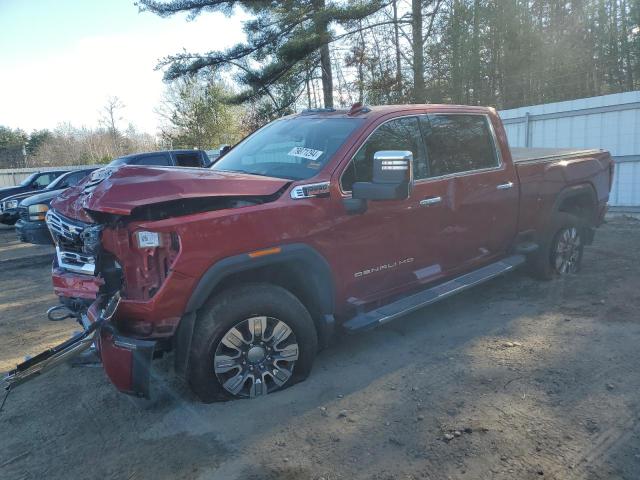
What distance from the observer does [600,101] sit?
31.4 ft

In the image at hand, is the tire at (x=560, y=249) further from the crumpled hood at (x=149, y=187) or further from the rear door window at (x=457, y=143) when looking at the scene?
the crumpled hood at (x=149, y=187)

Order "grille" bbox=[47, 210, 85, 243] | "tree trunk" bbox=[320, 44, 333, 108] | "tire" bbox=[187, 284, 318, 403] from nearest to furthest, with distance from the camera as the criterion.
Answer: "tire" bbox=[187, 284, 318, 403], "grille" bbox=[47, 210, 85, 243], "tree trunk" bbox=[320, 44, 333, 108]

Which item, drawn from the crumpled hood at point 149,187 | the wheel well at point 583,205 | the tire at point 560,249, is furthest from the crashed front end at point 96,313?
the wheel well at point 583,205

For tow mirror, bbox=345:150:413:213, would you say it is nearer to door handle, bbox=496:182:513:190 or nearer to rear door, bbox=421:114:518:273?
rear door, bbox=421:114:518:273

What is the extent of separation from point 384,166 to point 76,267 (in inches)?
86.1

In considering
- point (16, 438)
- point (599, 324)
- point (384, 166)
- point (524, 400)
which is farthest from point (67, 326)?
point (599, 324)

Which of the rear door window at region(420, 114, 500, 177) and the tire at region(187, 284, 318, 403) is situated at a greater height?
the rear door window at region(420, 114, 500, 177)

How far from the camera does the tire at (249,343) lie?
3.17 metres

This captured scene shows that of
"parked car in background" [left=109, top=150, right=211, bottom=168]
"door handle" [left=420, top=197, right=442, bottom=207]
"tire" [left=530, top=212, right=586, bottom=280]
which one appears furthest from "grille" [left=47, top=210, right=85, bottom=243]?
"parked car in background" [left=109, top=150, right=211, bottom=168]

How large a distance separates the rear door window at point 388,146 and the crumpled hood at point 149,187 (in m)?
0.58

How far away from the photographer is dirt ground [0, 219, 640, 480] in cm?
271

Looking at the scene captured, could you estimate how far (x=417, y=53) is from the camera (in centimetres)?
1777

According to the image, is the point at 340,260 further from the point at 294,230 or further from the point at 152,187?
the point at 152,187

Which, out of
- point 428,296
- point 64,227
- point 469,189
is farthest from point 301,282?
point 469,189
